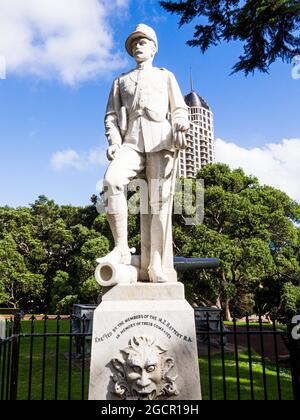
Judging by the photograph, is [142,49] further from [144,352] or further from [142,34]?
[144,352]

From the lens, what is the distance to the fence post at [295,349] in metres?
3.78

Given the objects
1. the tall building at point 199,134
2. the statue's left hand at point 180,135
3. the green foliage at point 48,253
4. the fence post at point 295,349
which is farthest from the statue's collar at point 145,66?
the tall building at point 199,134

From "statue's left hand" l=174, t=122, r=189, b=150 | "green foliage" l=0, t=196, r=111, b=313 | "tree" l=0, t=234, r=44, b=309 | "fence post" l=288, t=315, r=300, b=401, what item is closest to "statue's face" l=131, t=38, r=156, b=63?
"statue's left hand" l=174, t=122, r=189, b=150

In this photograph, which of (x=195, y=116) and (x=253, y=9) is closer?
(x=253, y=9)

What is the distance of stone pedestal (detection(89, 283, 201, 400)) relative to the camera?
3.24 meters

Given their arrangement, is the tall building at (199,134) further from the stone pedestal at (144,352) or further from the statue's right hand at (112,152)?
the stone pedestal at (144,352)

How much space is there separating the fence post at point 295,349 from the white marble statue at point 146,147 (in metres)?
1.33

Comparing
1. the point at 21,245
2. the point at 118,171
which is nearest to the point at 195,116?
the point at 21,245

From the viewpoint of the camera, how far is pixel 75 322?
10961 millimetres

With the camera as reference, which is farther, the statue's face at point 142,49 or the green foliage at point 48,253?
the green foliage at point 48,253

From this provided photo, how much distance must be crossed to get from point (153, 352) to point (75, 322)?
8259 mm

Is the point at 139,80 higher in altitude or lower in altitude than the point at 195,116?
lower

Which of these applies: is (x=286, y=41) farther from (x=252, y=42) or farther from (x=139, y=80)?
(x=139, y=80)

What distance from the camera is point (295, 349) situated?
152 inches
